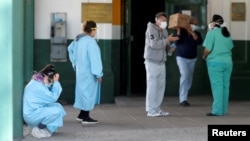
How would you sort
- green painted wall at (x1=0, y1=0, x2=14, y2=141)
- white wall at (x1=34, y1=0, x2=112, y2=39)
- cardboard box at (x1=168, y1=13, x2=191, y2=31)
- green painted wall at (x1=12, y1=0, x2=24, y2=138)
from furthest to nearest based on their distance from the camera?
white wall at (x1=34, y1=0, x2=112, y2=39) < cardboard box at (x1=168, y1=13, x2=191, y2=31) < green painted wall at (x1=12, y1=0, x2=24, y2=138) < green painted wall at (x1=0, y1=0, x2=14, y2=141)

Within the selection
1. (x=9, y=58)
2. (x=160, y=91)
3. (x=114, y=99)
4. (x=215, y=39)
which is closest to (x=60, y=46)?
(x=114, y=99)

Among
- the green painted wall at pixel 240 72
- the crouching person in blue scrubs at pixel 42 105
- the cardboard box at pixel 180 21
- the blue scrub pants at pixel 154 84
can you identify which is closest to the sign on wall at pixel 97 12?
the cardboard box at pixel 180 21

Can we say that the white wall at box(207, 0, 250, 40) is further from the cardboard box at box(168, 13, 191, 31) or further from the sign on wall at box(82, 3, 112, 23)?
the sign on wall at box(82, 3, 112, 23)

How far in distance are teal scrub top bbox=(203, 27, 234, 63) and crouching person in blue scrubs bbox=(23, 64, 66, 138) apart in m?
3.16

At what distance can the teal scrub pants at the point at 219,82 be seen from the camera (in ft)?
33.8

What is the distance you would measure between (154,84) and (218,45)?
4.42 feet

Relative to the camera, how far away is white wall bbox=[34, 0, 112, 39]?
11883 mm

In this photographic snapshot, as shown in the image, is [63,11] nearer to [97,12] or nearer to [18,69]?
[97,12]

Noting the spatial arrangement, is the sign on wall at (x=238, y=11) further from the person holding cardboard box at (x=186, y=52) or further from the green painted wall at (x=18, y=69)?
the green painted wall at (x=18, y=69)

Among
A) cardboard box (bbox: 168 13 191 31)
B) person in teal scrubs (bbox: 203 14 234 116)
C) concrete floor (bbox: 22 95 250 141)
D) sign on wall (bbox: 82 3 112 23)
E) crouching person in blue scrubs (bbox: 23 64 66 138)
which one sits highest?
sign on wall (bbox: 82 3 112 23)

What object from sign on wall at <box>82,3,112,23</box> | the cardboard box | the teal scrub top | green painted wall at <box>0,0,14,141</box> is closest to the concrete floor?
the teal scrub top

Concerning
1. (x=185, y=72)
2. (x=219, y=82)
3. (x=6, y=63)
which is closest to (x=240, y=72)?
(x=185, y=72)

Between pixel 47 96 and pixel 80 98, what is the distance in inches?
44.0

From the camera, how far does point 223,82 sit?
34.0 ft
